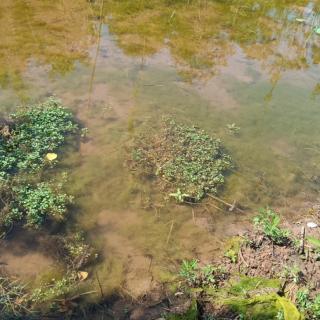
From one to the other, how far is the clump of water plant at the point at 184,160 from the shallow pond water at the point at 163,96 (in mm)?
191

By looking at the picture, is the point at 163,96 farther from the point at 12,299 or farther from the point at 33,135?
the point at 12,299

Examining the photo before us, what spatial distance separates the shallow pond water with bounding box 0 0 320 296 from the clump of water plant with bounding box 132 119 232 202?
191 millimetres

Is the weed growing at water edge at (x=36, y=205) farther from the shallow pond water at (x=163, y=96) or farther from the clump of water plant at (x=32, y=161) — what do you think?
the shallow pond water at (x=163, y=96)

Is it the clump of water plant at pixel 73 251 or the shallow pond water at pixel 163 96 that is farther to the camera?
the shallow pond water at pixel 163 96

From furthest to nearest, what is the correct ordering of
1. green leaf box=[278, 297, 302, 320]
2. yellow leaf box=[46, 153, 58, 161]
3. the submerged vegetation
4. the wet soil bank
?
yellow leaf box=[46, 153, 58, 161], the submerged vegetation, the wet soil bank, green leaf box=[278, 297, 302, 320]

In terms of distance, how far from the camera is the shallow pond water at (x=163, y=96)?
4.46m

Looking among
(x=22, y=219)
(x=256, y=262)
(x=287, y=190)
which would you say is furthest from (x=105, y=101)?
(x=256, y=262)

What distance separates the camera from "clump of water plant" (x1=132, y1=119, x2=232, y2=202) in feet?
16.4

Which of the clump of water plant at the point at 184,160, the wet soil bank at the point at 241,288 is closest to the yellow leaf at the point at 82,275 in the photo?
the wet soil bank at the point at 241,288

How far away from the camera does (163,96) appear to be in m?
6.50

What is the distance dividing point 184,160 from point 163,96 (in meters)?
1.60

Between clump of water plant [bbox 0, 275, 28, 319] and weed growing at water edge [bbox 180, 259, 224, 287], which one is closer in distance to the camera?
clump of water plant [bbox 0, 275, 28, 319]

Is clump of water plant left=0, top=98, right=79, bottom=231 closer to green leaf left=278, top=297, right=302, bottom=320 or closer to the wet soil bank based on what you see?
the wet soil bank

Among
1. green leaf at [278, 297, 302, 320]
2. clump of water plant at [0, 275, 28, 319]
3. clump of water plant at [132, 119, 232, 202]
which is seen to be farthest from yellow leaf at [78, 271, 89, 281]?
green leaf at [278, 297, 302, 320]
